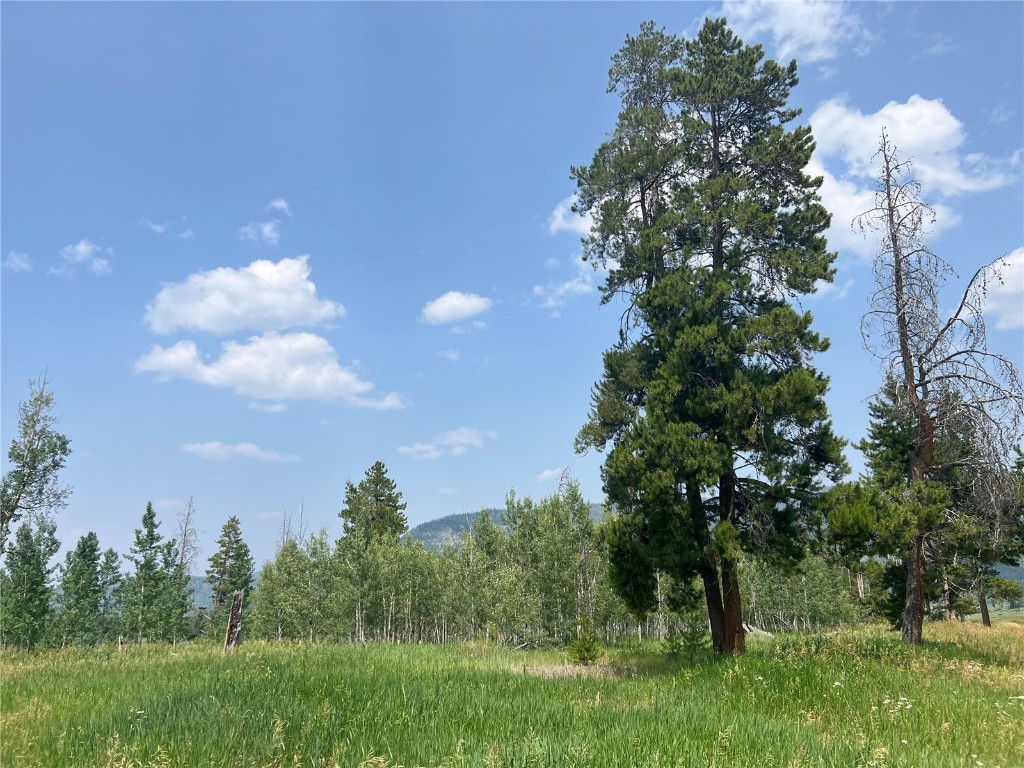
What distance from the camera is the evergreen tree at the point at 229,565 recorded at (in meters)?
65.2

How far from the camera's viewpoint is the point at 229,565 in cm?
6719

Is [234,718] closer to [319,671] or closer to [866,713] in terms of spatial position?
[319,671]

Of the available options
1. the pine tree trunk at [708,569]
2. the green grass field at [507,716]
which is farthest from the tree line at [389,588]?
the green grass field at [507,716]

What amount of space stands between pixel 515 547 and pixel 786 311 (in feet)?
109

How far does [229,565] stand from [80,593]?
85.7 feet

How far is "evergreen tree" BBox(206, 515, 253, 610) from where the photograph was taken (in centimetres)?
6525

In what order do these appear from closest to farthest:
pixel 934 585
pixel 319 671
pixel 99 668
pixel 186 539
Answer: pixel 319 671 < pixel 99 668 < pixel 934 585 < pixel 186 539

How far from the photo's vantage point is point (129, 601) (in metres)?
42.7

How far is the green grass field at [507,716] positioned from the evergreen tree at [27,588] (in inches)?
1214

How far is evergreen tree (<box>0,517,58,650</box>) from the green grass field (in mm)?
30825

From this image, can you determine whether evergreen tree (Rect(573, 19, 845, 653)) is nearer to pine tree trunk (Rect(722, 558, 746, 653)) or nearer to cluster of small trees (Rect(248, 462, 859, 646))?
pine tree trunk (Rect(722, 558, 746, 653))

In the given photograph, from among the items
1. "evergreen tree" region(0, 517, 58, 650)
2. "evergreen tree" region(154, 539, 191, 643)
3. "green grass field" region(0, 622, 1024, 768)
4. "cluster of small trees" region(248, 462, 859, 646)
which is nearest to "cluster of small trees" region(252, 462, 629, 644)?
"cluster of small trees" region(248, 462, 859, 646)

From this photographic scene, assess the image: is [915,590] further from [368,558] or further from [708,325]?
[368,558]

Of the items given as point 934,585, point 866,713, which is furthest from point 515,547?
point 866,713
